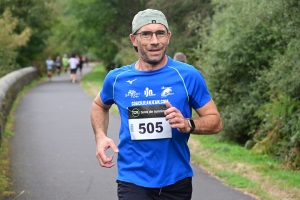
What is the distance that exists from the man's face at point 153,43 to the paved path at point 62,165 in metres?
4.42

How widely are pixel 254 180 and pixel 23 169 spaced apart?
12.4ft

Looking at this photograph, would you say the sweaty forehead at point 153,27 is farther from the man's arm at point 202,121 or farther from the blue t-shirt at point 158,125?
the man's arm at point 202,121

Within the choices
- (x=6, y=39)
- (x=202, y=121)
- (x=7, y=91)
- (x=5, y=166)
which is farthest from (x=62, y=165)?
(x=7, y=91)

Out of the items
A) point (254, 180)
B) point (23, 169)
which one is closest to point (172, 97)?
point (254, 180)

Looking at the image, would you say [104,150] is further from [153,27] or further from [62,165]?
[62,165]

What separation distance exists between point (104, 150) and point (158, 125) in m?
0.42

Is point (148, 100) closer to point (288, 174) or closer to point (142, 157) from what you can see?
point (142, 157)

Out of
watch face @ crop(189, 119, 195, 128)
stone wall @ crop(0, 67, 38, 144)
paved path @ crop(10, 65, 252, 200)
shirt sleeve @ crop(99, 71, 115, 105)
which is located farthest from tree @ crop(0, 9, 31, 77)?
watch face @ crop(189, 119, 195, 128)

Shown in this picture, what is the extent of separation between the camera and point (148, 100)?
4516 millimetres

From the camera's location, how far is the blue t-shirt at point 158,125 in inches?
177

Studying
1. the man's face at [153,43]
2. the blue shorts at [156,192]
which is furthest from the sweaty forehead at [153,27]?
the blue shorts at [156,192]

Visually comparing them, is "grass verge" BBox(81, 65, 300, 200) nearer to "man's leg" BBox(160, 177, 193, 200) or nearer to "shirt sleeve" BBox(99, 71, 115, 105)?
"man's leg" BBox(160, 177, 193, 200)

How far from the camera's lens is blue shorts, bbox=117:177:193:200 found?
4.48m

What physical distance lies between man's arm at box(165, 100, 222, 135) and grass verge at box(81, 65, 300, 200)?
4127mm
